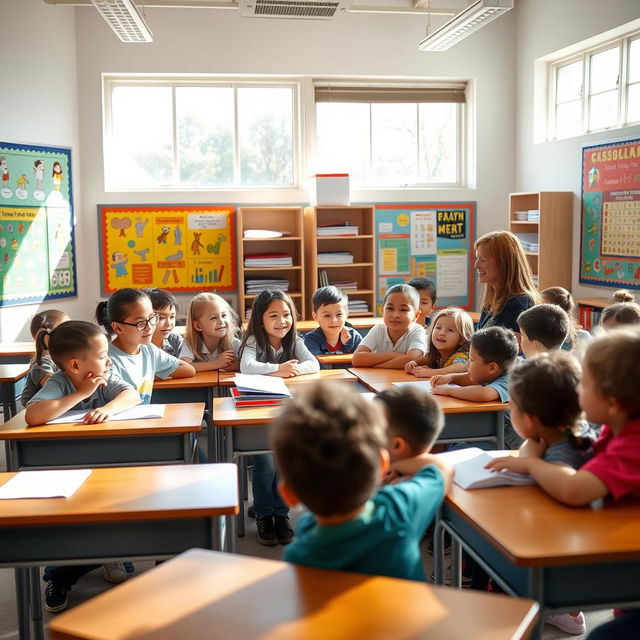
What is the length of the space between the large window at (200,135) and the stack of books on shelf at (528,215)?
202 centimetres

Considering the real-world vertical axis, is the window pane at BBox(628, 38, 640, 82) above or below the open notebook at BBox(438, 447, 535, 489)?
above

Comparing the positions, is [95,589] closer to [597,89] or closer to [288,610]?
[288,610]

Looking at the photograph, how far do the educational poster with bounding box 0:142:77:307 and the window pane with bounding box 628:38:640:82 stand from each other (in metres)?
4.48

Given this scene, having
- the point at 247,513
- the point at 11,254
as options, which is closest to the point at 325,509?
the point at 247,513

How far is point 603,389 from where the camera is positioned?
1.65 m

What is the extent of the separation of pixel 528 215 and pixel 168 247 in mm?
3127

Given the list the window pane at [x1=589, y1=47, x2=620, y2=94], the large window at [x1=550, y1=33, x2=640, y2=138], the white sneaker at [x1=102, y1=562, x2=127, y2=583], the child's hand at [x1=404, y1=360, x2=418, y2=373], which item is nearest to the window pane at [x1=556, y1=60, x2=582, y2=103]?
the large window at [x1=550, y1=33, x2=640, y2=138]

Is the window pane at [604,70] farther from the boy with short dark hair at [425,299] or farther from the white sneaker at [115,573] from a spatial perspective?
the white sneaker at [115,573]

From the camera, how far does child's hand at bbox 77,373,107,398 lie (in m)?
2.64

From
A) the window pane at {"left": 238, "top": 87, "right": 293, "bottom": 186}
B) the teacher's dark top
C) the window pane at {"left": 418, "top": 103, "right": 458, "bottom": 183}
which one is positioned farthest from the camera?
the window pane at {"left": 418, "top": 103, "right": 458, "bottom": 183}

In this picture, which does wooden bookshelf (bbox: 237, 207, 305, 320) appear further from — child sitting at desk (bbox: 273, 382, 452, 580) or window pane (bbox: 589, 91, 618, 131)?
child sitting at desk (bbox: 273, 382, 452, 580)

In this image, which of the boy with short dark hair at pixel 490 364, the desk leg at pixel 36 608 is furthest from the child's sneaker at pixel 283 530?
the desk leg at pixel 36 608

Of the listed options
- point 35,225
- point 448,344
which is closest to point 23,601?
point 448,344

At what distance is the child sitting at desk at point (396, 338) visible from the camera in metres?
3.85
